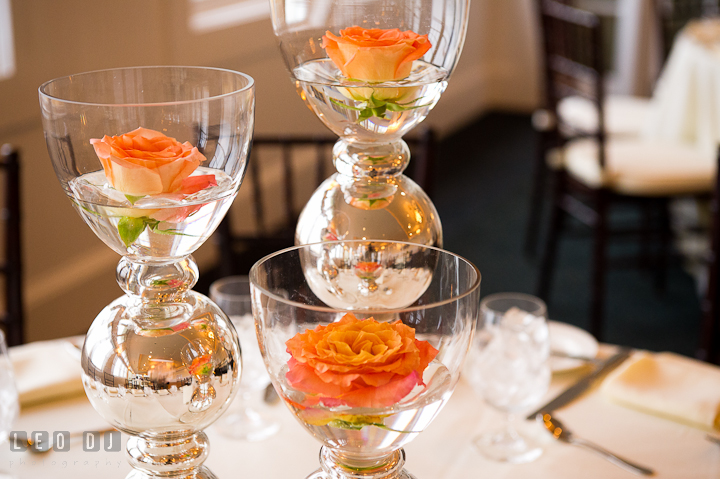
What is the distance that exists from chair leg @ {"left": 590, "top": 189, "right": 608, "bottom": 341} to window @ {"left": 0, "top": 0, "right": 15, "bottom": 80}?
1555mm

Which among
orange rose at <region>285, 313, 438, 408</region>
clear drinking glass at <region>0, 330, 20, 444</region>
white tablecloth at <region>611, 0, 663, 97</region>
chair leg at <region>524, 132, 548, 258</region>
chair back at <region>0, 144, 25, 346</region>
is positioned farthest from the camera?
white tablecloth at <region>611, 0, 663, 97</region>

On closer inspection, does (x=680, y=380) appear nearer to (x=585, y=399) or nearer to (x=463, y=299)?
(x=585, y=399)

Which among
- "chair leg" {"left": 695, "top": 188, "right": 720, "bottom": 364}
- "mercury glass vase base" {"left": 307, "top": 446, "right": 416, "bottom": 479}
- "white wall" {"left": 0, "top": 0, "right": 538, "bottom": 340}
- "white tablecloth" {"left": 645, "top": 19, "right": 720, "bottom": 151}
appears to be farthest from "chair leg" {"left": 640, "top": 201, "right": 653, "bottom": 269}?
"mercury glass vase base" {"left": 307, "top": 446, "right": 416, "bottom": 479}

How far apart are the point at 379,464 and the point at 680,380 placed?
45 cm

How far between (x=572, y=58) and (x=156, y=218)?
2039 millimetres

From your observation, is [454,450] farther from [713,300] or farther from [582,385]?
[713,300]

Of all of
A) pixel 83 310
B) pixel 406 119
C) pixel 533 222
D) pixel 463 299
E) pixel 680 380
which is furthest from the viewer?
pixel 533 222

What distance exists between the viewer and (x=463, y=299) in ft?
1.35

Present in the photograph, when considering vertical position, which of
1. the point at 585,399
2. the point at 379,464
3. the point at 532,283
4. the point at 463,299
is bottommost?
the point at 532,283

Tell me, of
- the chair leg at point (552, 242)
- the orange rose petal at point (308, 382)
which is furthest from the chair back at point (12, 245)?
the chair leg at point (552, 242)

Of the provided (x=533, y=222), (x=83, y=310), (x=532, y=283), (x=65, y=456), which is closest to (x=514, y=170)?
(x=533, y=222)

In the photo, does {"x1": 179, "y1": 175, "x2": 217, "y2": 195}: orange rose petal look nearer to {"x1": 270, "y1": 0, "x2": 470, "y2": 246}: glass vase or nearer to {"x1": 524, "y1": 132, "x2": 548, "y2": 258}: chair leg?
{"x1": 270, "y1": 0, "x2": 470, "y2": 246}: glass vase

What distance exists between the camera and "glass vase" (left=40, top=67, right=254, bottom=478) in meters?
0.42

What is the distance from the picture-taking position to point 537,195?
282 cm
